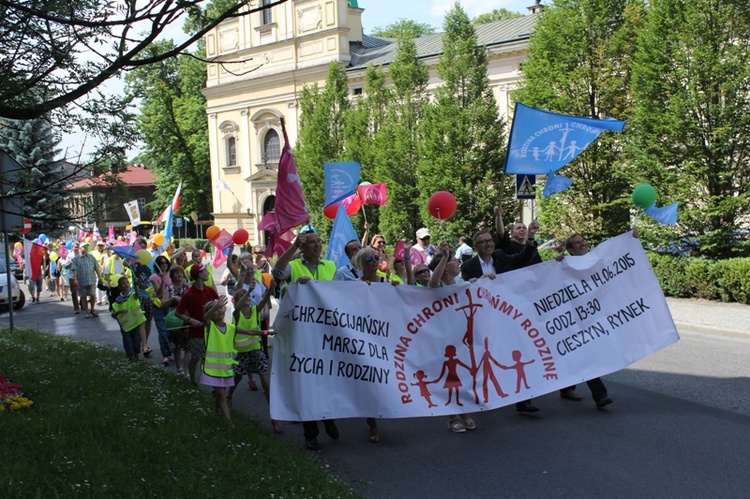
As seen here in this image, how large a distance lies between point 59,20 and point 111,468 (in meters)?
4.06

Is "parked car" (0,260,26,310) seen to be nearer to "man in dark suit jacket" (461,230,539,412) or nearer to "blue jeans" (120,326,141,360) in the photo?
"blue jeans" (120,326,141,360)

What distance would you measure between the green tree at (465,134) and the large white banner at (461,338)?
20348 millimetres

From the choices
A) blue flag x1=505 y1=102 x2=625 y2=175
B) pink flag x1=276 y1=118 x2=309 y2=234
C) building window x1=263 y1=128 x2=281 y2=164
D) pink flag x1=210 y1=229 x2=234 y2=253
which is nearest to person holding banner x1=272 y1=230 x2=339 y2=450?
pink flag x1=276 y1=118 x2=309 y2=234

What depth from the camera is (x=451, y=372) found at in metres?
6.70

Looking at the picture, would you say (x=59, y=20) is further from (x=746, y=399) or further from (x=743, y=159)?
(x=743, y=159)

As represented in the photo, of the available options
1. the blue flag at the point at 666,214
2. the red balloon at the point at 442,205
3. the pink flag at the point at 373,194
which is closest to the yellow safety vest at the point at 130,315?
the red balloon at the point at 442,205

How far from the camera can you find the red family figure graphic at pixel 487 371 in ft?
22.1

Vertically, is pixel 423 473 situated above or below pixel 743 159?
below

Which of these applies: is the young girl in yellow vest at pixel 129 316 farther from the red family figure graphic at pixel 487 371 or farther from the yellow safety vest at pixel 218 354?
the red family figure graphic at pixel 487 371

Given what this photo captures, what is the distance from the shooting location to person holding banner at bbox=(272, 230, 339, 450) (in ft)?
21.5

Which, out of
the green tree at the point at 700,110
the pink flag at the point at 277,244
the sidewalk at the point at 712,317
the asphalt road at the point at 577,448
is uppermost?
the green tree at the point at 700,110

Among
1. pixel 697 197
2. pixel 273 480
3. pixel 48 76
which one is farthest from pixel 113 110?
pixel 697 197

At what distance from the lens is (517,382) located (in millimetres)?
6828

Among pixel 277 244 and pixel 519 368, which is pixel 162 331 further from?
pixel 519 368
